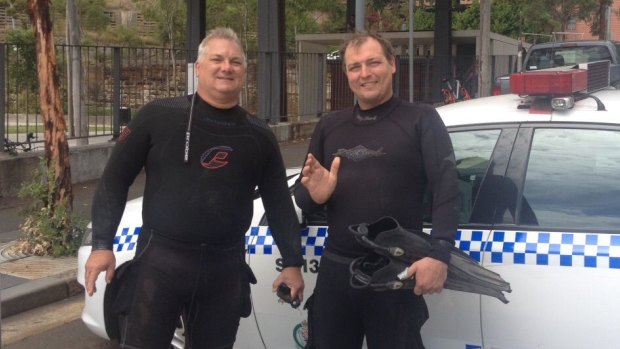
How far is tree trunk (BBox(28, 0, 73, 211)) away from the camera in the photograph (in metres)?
7.18

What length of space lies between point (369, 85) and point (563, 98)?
95 centimetres

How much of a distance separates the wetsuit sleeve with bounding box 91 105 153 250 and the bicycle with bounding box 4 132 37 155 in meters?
7.43

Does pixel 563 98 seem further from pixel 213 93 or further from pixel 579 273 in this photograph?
pixel 213 93

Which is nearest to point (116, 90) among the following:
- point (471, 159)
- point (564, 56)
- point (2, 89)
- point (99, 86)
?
point (99, 86)

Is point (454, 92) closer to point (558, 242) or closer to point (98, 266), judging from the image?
point (558, 242)

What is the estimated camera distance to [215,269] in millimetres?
3164

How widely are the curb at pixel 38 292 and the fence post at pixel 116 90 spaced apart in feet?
17.9

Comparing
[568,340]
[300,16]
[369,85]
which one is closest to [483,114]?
[369,85]

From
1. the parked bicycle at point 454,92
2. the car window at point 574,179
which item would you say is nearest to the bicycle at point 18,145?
the car window at point 574,179

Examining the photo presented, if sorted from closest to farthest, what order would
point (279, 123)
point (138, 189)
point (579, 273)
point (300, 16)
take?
point (579, 273), point (138, 189), point (279, 123), point (300, 16)

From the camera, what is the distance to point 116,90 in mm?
11875

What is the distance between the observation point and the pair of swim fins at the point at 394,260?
9.91 ft

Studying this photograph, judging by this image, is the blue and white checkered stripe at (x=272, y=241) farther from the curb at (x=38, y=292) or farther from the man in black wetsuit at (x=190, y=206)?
the curb at (x=38, y=292)

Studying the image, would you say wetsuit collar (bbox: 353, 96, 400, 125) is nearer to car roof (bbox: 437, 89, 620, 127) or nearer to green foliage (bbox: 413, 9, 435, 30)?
car roof (bbox: 437, 89, 620, 127)
